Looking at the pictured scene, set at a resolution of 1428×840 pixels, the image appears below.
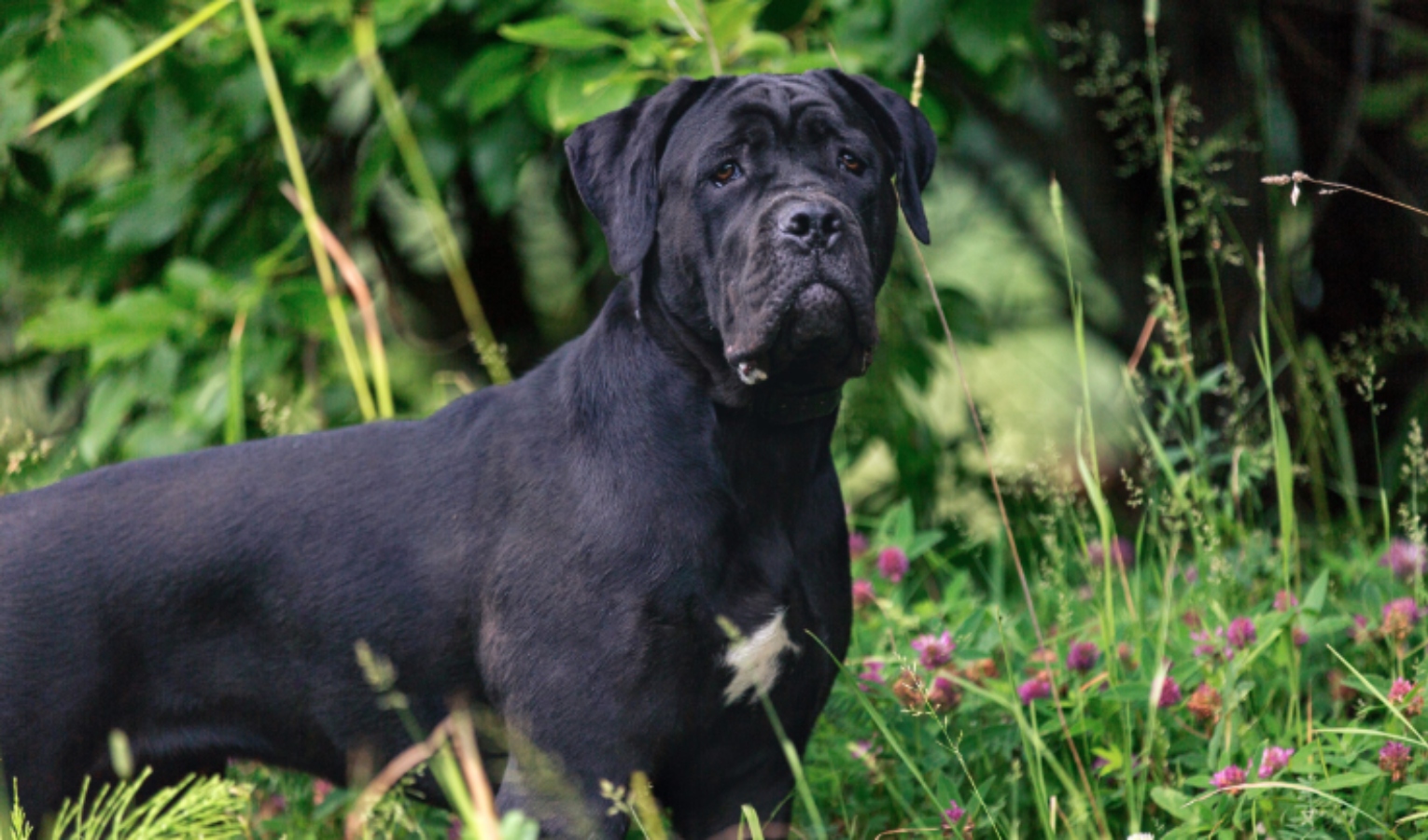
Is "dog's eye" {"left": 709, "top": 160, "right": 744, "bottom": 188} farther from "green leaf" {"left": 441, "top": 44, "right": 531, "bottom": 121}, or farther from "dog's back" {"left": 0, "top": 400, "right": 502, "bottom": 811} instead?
"green leaf" {"left": 441, "top": 44, "right": 531, "bottom": 121}

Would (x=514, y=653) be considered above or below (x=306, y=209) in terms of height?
below

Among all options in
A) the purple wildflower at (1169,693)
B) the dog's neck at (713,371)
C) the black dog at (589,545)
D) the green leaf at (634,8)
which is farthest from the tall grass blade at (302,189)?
the purple wildflower at (1169,693)

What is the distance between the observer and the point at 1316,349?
11.9ft

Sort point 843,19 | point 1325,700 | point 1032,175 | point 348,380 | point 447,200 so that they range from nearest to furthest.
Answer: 1. point 1325,700
2. point 843,19
3. point 348,380
4. point 447,200
5. point 1032,175

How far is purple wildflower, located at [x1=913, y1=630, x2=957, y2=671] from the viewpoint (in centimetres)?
270

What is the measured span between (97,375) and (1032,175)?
10.7ft

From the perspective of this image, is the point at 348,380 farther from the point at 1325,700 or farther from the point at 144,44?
the point at 1325,700

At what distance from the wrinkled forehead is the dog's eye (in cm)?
3

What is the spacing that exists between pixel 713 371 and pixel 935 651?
2.43ft

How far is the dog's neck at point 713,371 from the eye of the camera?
7.75 ft

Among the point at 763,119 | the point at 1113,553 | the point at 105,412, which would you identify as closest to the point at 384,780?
the point at 763,119

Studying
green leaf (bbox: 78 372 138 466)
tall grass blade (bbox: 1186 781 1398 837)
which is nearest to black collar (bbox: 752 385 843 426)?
tall grass blade (bbox: 1186 781 1398 837)

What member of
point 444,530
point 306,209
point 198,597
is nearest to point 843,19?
→ point 306,209

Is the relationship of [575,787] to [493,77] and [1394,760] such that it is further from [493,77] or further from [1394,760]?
[493,77]
